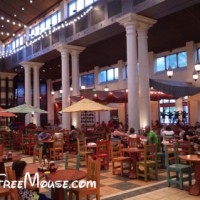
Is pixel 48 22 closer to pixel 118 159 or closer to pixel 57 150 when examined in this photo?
pixel 57 150

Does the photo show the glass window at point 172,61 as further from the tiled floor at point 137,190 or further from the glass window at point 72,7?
the tiled floor at point 137,190

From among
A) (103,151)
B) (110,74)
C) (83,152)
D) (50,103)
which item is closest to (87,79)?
(110,74)

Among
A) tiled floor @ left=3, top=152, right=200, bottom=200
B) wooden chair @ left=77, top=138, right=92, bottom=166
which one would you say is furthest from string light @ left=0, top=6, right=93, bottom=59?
tiled floor @ left=3, top=152, right=200, bottom=200

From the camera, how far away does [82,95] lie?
13930mm

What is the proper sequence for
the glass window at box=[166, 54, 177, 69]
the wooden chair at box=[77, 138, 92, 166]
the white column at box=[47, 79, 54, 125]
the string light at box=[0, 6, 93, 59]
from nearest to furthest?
the wooden chair at box=[77, 138, 92, 166] < the string light at box=[0, 6, 93, 59] < the glass window at box=[166, 54, 177, 69] < the white column at box=[47, 79, 54, 125]

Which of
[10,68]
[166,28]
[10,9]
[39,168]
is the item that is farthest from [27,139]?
[10,68]

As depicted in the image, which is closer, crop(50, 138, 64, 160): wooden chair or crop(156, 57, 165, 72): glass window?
crop(50, 138, 64, 160): wooden chair

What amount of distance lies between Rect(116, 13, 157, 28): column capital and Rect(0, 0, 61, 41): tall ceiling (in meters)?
7.69

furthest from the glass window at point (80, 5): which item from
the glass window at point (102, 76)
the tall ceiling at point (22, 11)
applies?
the glass window at point (102, 76)

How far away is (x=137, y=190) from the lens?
6.26 m

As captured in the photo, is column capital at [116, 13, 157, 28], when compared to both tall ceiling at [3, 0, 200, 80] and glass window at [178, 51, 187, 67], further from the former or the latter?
glass window at [178, 51, 187, 67]

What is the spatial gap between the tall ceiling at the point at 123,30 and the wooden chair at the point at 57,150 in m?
6.13

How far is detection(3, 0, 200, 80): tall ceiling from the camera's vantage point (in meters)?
12.2

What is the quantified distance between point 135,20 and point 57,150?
247 inches
